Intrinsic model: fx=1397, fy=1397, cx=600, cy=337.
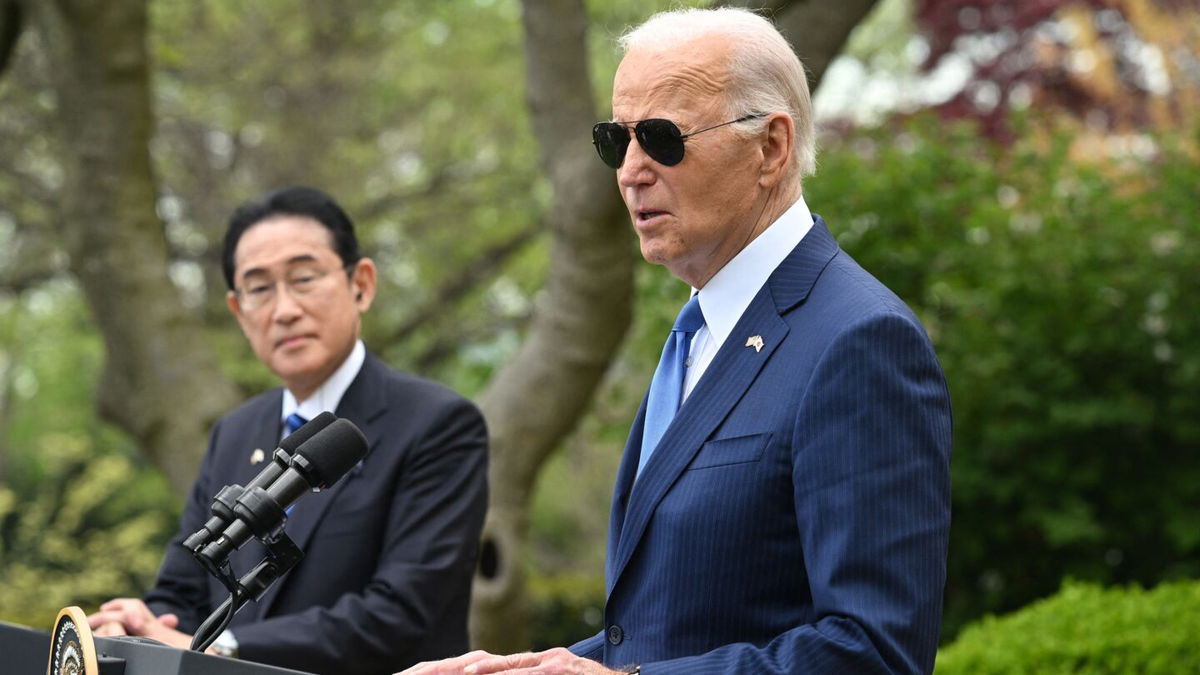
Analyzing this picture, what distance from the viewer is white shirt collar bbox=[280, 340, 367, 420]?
14.6 ft

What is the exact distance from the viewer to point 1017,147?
974 cm

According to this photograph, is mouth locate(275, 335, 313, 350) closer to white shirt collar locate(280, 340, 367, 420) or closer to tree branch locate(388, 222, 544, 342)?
white shirt collar locate(280, 340, 367, 420)

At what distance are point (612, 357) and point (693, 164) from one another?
5.21 metres

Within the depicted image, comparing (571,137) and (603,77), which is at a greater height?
(571,137)

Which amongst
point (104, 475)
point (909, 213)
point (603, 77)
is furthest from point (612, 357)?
point (603, 77)

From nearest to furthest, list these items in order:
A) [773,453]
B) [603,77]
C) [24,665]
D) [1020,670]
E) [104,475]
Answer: [773,453] < [24,665] < [1020,670] < [104,475] < [603,77]

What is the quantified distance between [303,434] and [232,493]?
0.21m

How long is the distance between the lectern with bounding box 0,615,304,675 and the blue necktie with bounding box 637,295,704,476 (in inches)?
33.0

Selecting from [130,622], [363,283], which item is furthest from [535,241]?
[130,622]

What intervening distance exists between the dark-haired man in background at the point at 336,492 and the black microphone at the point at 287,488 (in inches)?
50.4

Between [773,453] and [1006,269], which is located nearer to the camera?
[773,453]

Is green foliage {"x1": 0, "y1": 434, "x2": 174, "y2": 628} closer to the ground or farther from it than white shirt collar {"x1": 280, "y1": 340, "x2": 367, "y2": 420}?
closer to the ground

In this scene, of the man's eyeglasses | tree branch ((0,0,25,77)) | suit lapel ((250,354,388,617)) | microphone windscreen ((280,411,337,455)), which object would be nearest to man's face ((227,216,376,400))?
the man's eyeglasses

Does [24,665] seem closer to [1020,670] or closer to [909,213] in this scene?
[1020,670]
